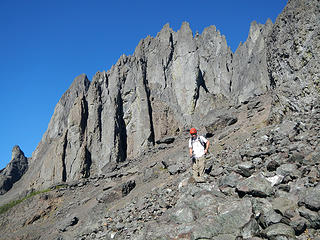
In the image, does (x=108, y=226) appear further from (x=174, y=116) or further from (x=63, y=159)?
(x=63, y=159)

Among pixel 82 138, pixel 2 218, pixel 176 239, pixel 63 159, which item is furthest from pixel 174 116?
pixel 176 239

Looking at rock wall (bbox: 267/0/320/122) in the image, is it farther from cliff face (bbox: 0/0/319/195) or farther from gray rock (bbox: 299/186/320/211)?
cliff face (bbox: 0/0/319/195)

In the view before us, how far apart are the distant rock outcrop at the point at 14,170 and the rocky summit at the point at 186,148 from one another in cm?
37

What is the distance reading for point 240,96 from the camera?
49.5 m

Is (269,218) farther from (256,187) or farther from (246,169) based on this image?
(246,169)

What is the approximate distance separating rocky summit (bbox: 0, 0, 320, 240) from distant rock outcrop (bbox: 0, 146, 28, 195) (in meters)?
0.37

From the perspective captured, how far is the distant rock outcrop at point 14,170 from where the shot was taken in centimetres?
6038

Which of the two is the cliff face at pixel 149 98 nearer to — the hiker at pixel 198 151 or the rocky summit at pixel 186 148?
the rocky summit at pixel 186 148

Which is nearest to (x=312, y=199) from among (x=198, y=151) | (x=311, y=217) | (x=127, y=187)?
(x=311, y=217)

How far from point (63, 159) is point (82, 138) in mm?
5153

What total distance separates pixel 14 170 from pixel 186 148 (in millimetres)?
59041

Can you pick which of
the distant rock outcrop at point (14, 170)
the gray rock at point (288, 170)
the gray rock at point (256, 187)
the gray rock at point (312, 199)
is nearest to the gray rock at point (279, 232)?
the gray rock at point (312, 199)

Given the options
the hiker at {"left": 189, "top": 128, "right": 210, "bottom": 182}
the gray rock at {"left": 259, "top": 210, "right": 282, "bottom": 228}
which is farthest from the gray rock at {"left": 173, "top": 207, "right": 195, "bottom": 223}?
the hiker at {"left": 189, "top": 128, "right": 210, "bottom": 182}

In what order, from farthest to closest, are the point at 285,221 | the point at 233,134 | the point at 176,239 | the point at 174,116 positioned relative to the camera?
the point at 174,116, the point at 233,134, the point at 176,239, the point at 285,221
